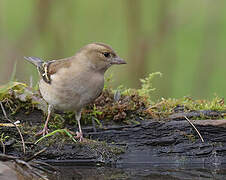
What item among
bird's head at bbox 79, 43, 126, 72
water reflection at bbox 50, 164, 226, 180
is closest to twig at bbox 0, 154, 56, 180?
water reflection at bbox 50, 164, 226, 180

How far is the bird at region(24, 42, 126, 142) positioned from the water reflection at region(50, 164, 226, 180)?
0.53 metres

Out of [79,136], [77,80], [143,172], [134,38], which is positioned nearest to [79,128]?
[79,136]

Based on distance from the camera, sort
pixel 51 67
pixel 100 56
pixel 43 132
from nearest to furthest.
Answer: pixel 43 132 → pixel 100 56 → pixel 51 67

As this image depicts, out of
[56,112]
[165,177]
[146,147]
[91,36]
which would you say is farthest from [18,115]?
[91,36]

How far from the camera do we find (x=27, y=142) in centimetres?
484

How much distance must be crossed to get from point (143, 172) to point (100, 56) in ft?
5.59

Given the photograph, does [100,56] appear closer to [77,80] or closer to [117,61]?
[117,61]

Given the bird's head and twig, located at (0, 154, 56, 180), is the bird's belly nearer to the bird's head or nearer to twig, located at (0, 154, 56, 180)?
the bird's head

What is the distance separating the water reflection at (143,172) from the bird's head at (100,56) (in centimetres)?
143

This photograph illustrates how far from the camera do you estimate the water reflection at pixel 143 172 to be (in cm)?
445

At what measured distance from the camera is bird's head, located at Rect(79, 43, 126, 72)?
222 inches

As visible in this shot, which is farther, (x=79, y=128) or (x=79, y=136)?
(x=79, y=128)

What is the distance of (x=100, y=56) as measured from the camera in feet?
18.6

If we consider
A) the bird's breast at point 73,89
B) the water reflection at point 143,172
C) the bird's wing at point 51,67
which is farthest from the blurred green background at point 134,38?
the water reflection at point 143,172
